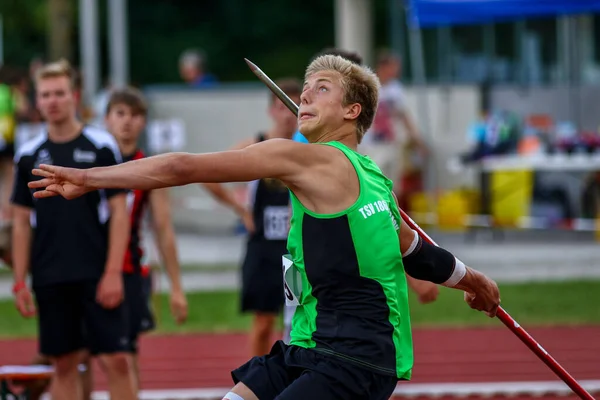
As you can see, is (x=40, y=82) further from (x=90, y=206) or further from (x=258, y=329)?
(x=258, y=329)

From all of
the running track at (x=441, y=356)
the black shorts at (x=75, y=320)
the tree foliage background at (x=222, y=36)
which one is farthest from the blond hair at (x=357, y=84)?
the tree foliage background at (x=222, y=36)

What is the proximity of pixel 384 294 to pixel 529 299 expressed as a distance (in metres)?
8.61

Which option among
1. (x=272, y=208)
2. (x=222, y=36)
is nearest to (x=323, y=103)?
(x=272, y=208)

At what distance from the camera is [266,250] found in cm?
838

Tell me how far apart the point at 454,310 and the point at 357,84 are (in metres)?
8.43

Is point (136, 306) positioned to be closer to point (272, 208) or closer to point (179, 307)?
point (179, 307)

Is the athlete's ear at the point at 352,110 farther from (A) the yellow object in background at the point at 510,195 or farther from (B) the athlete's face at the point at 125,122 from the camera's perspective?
(A) the yellow object in background at the point at 510,195

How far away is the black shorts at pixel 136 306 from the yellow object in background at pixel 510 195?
11186mm

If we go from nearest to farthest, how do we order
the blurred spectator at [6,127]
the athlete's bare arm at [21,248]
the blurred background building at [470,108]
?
the athlete's bare arm at [21,248], the blurred spectator at [6,127], the blurred background building at [470,108]

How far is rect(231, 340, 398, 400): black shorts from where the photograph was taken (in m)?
4.69

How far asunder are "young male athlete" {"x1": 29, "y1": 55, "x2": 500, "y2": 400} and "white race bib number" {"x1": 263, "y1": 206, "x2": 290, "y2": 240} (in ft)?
10.8

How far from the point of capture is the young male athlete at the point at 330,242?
15.3 feet

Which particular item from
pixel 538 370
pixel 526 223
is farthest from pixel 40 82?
pixel 526 223

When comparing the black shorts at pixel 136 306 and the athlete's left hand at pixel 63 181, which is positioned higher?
the athlete's left hand at pixel 63 181
